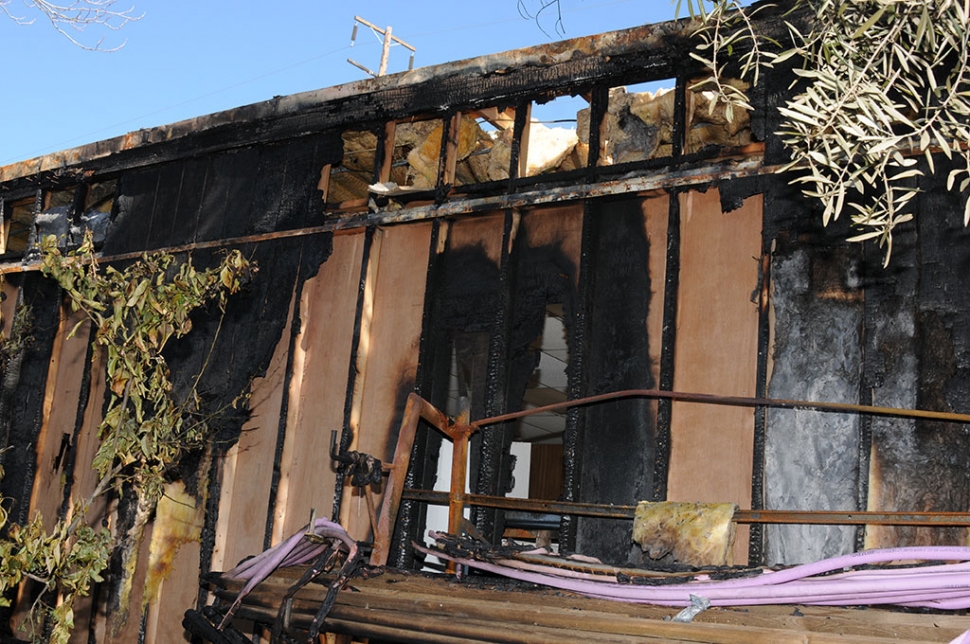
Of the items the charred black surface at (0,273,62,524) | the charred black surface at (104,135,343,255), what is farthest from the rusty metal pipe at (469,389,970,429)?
the charred black surface at (0,273,62,524)

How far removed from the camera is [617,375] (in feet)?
20.5

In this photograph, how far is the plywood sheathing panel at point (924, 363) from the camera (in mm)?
5195

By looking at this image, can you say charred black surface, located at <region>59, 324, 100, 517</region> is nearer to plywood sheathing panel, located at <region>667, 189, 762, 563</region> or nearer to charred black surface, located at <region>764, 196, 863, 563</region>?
plywood sheathing panel, located at <region>667, 189, 762, 563</region>

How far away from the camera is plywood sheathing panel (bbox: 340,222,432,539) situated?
23.1ft

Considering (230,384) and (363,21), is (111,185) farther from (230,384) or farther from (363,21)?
(363,21)

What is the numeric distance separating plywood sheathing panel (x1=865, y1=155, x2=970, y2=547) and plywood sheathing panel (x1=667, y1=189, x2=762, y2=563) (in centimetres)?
69

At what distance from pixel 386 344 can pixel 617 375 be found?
184 cm

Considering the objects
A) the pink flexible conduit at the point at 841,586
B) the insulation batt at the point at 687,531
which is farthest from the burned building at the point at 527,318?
the pink flexible conduit at the point at 841,586

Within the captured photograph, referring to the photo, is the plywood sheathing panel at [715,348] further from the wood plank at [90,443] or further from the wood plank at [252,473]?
the wood plank at [90,443]

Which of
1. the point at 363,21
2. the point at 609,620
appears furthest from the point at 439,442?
the point at 363,21

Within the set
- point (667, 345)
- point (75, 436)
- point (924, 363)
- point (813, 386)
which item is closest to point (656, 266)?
point (667, 345)

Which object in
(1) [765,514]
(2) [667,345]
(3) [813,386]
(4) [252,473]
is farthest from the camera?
(4) [252,473]

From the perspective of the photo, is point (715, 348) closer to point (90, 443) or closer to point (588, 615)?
point (588, 615)

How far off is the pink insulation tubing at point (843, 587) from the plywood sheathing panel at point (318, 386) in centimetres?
322
